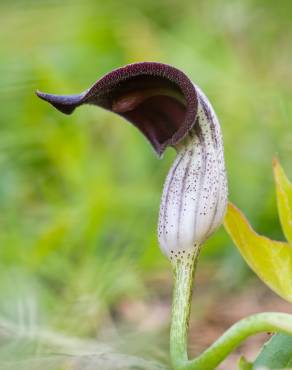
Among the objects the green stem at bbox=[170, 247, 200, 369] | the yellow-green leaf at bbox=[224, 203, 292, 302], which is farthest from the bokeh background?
the yellow-green leaf at bbox=[224, 203, 292, 302]

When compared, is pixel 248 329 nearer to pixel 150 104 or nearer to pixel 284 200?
pixel 284 200

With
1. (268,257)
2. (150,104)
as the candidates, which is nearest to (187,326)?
(268,257)

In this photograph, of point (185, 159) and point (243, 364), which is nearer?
point (243, 364)

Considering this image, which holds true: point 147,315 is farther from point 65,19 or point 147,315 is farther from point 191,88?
point 65,19

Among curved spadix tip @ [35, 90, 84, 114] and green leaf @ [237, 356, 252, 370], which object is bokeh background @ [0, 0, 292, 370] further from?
curved spadix tip @ [35, 90, 84, 114]

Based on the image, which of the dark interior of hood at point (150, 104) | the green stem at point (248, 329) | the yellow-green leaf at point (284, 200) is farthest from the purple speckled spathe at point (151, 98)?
the green stem at point (248, 329)

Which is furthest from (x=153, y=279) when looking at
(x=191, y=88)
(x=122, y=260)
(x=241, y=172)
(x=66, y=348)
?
(x=191, y=88)

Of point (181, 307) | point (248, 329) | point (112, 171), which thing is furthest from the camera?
point (112, 171)

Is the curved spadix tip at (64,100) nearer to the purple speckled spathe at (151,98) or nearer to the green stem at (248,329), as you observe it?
the purple speckled spathe at (151,98)
